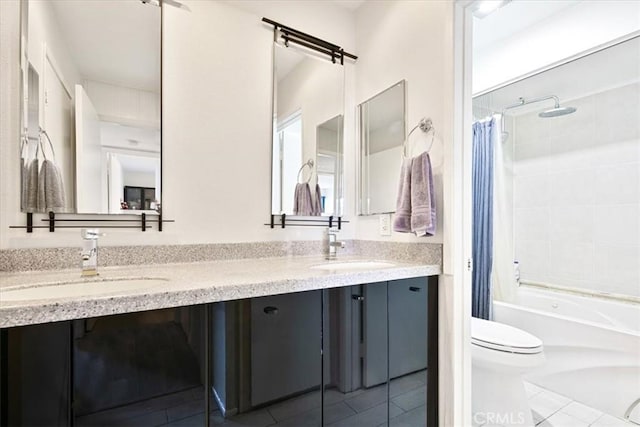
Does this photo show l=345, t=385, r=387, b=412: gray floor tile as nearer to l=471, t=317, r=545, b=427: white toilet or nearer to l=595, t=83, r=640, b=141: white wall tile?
l=471, t=317, r=545, b=427: white toilet

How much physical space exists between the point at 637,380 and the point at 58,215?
9.82ft

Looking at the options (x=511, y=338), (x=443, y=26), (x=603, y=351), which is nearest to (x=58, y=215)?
(x=443, y=26)

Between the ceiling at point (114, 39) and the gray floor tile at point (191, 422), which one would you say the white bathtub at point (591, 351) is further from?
the ceiling at point (114, 39)

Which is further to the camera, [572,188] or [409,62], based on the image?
[572,188]

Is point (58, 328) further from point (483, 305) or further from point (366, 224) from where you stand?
point (483, 305)

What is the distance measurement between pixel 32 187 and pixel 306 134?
4.17 ft

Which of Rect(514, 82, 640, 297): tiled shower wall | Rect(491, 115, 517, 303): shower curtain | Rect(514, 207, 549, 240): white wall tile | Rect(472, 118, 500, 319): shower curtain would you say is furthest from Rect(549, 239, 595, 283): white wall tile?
Rect(472, 118, 500, 319): shower curtain

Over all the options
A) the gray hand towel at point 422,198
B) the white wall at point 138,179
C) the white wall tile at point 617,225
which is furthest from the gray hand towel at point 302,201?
the white wall tile at point 617,225

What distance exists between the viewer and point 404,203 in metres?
1.48

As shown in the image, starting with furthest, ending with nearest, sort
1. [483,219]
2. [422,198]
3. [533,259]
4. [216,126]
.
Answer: [533,259], [483,219], [216,126], [422,198]

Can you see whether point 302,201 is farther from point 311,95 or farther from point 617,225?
point 617,225

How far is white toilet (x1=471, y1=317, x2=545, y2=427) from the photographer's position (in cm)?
157

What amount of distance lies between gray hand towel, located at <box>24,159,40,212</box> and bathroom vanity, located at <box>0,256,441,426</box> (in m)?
0.26

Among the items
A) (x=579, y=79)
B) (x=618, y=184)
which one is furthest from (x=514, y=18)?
(x=618, y=184)
